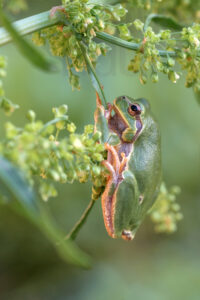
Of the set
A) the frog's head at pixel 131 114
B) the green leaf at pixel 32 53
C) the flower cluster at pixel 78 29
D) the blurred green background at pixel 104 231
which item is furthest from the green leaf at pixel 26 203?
the blurred green background at pixel 104 231

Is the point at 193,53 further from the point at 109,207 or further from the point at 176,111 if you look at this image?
the point at 176,111

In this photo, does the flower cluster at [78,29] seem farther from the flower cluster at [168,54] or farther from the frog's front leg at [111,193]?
the frog's front leg at [111,193]

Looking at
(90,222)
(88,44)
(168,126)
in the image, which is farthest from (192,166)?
(88,44)

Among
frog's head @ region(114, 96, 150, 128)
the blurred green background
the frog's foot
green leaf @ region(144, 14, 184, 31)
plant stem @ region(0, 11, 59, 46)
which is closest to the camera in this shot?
plant stem @ region(0, 11, 59, 46)

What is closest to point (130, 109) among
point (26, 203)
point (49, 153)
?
point (49, 153)

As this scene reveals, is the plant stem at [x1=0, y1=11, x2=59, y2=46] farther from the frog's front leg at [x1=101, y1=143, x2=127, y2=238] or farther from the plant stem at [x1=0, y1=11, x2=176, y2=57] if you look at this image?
the frog's front leg at [x1=101, y1=143, x2=127, y2=238]

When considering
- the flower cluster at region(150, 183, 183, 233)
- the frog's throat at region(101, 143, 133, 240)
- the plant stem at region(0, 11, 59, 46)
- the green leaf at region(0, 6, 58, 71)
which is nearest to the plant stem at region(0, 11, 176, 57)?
the plant stem at region(0, 11, 59, 46)

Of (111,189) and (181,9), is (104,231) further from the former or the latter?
(111,189)
